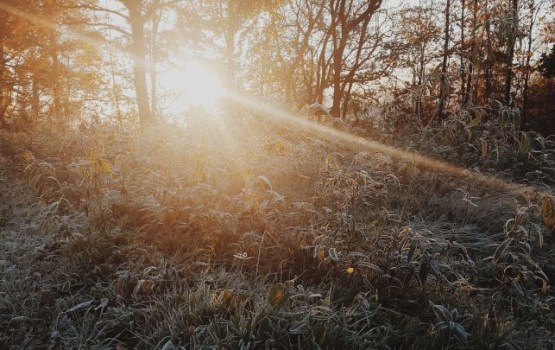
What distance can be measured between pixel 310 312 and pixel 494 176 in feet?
16.7

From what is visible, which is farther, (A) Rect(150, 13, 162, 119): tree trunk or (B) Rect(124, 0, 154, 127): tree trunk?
(A) Rect(150, 13, 162, 119): tree trunk

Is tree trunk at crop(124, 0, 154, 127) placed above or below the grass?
above

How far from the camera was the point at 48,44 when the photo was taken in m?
14.6

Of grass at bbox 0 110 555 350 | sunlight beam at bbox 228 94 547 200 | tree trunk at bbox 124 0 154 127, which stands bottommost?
grass at bbox 0 110 555 350

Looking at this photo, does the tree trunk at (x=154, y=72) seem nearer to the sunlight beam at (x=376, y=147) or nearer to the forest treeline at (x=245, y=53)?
the forest treeline at (x=245, y=53)

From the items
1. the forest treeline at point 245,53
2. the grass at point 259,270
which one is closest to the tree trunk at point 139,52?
the forest treeline at point 245,53

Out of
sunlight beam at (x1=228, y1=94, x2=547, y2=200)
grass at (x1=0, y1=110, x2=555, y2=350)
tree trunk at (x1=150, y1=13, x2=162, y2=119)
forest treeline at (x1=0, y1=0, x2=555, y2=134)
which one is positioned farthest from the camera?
tree trunk at (x1=150, y1=13, x2=162, y2=119)

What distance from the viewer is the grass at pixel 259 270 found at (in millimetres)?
2350

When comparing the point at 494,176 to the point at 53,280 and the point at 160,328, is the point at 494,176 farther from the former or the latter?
the point at 53,280

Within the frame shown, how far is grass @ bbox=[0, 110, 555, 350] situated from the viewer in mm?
2350

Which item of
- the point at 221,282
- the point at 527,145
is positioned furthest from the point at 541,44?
the point at 221,282

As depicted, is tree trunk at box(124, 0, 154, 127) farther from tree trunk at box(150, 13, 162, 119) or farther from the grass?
the grass

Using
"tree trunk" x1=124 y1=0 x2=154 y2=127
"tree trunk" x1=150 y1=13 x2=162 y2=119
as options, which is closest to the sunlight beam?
"tree trunk" x1=124 y1=0 x2=154 y2=127

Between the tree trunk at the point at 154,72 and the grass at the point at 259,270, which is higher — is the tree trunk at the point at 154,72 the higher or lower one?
the higher one
